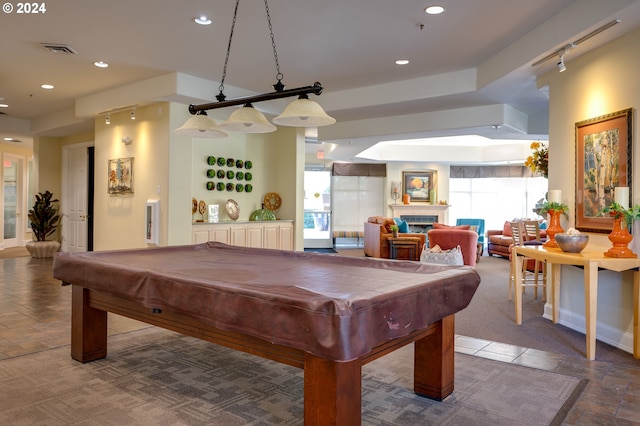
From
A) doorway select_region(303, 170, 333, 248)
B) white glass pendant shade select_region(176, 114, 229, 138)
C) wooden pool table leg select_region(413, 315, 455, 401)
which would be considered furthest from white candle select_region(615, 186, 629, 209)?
doorway select_region(303, 170, 333, 248)

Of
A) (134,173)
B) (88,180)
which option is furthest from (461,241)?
(88,180)

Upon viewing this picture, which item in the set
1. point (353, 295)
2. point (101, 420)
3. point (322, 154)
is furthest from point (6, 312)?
point (322, 154)

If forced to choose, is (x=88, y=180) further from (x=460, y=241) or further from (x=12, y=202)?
(x=460, y=241)

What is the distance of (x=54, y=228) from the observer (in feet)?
Result: 30.9

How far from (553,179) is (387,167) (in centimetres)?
803

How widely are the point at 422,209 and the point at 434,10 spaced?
8850mm

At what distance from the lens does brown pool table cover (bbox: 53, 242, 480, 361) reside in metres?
1.70

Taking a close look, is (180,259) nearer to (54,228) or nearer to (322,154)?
(54,228)

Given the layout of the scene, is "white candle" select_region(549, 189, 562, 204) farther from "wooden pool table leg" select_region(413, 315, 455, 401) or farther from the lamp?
the lamp

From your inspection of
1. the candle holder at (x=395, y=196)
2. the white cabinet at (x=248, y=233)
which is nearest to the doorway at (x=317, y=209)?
the candle holder at (x=395, y=196)

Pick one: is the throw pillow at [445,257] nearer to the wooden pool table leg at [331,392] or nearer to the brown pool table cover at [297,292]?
the brown pool table cover at [297,292]

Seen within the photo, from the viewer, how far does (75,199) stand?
9742 millimetres

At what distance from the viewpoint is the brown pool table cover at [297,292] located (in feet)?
5.59

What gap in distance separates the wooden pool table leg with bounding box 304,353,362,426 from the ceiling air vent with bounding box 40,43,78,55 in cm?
486
